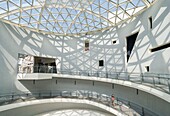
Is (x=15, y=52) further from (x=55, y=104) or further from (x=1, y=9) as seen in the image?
(x=55, y=104)

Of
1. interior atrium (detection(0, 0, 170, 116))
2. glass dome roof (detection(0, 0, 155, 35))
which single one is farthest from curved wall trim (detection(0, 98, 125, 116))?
glass dome roof (detection(0, 0, 155, 35))

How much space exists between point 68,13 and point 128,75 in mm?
14727

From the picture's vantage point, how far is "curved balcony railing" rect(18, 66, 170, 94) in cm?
903

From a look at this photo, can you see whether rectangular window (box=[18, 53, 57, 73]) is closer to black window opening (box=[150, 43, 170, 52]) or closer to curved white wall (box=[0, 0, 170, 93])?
curved white wall (box=[0, 0, 170, 93])

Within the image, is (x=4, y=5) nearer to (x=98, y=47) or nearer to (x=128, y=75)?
(x=98, y=47)

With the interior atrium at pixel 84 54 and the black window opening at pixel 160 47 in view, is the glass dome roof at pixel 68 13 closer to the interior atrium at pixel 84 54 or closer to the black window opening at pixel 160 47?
the interior atrium at pixel 84 54

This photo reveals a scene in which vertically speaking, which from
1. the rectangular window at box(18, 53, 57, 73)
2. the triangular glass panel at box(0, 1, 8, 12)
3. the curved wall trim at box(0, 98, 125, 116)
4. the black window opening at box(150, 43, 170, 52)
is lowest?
the curved wall trim at box(0, 98, 125, 116)

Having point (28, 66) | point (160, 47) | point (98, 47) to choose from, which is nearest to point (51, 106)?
point (28, 66)

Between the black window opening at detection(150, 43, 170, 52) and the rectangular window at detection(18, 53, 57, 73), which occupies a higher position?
the black window opening at detection(150, 43, 170, 52)

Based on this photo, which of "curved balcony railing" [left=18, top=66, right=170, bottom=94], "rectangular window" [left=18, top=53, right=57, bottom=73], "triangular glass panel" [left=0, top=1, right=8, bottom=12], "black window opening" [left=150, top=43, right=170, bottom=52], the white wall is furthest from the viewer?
"rectangular window" [left=18, top=53, right=57, bottom=73]

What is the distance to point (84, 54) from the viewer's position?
82.6 ft

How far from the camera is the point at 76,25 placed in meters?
24.3

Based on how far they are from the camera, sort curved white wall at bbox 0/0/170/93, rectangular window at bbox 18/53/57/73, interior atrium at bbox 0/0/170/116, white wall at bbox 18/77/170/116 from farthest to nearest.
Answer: rectangular window at bbox 18/53/57/73, interior atrium at bbox 0/0/170/116, curved white wall at bbox 0/0/170/93, white wall at bbox 18/77/170/116

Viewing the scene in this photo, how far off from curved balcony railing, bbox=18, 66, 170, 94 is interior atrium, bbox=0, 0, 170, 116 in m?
0.11
